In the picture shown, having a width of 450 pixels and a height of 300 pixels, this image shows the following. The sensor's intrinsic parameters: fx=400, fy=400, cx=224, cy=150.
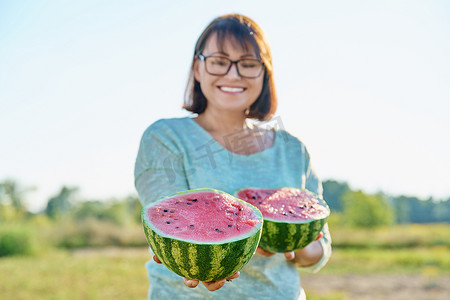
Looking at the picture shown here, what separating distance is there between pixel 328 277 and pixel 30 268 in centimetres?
825

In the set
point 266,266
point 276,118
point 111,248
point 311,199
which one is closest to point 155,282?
point 266,266

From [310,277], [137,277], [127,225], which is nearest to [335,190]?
[127,225]

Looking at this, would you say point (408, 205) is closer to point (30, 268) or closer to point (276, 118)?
point (30, 268)

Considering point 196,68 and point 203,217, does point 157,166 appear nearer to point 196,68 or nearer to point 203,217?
point 203,217

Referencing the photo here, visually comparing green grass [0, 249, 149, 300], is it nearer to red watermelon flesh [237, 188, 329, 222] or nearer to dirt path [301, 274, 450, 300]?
dirt path [301, 274, 450, 300]

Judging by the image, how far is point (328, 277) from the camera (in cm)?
1115

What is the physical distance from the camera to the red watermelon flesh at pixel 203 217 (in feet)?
5.57

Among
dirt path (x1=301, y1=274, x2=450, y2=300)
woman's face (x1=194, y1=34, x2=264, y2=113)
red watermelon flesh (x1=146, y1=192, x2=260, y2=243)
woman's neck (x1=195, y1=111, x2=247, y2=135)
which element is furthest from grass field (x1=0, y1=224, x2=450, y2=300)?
red watermelon flesh (x1=146, y1=192, x2=260, y2=243)

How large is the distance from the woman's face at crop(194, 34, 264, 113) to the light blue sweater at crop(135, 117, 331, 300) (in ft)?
0.72

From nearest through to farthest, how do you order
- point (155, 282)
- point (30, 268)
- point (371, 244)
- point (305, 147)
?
point (155, 282) < point (305, 147) < point (30, 268) < point (371, 244)

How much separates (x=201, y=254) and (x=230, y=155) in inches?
34.0

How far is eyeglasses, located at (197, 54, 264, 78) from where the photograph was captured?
238 centimetres

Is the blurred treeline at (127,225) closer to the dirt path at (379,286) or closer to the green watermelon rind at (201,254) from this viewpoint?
the dirt path at (379,286)

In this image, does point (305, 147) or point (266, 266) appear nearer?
point (266, 266)
